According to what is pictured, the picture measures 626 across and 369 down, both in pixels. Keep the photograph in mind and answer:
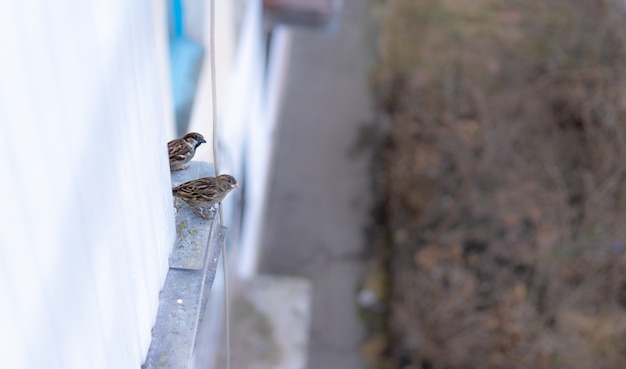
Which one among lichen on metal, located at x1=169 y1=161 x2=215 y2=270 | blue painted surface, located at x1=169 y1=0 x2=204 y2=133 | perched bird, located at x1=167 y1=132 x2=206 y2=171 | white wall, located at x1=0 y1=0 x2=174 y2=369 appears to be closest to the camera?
white wall, located at x1=0 y1=0 x2=174 y2=369

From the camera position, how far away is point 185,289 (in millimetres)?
1375

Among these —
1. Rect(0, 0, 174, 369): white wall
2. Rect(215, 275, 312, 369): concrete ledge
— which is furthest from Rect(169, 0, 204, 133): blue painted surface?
Rect(215, 275, 312, 369): concrete ledge

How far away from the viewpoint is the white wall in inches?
30.9

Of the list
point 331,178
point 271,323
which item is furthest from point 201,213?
point 331,178

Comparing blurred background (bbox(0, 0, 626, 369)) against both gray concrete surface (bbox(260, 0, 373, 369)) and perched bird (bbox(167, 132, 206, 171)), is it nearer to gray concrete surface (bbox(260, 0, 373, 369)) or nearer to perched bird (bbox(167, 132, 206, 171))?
gray concrete surface (bbox(260, 0, 373, 369))

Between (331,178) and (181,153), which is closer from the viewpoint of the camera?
(181,153)

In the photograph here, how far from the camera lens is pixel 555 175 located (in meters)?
7.84

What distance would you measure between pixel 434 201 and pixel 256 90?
2.59 metres

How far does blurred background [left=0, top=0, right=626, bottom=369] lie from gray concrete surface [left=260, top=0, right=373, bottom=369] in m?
0.03

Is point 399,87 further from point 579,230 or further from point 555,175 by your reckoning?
point 579,230

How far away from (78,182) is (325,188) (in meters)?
7.29

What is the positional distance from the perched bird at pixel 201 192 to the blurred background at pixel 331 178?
87mm

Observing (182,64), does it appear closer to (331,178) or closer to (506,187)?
(331,178)

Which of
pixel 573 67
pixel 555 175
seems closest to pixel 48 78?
pixel 555 175
